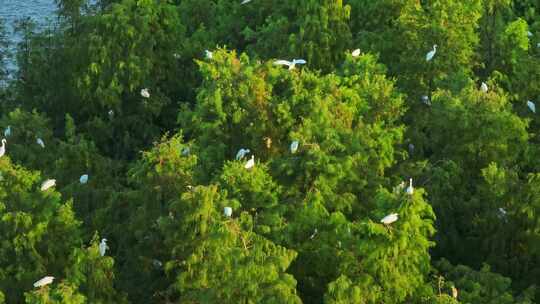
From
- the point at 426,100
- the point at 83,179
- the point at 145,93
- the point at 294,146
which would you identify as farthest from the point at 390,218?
the point at 145,93

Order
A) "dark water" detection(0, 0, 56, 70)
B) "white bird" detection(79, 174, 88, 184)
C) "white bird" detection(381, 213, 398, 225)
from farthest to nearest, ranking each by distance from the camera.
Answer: "dark water" detection(0, 0, 56, 70) < "white bird" detection(79, 174, 88, 184) < "white bird" detection(381, 213, 398, 225)

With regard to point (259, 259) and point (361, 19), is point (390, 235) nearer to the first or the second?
point (259, 259)

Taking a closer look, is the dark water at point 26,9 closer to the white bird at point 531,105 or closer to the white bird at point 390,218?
the white bird at point 531,105

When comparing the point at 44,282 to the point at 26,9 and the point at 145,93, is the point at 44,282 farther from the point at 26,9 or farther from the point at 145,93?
the point at 26,9

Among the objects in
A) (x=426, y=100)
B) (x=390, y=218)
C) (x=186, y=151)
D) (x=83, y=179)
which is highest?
(x=390, y=218)

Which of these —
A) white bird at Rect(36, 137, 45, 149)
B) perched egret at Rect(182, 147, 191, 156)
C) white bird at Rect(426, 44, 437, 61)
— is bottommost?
white bird at Rect(36, 137, 45, 149)

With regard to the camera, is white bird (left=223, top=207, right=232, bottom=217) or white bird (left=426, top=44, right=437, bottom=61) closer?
white bird (left=223, top=207, right=232, bottom=217)

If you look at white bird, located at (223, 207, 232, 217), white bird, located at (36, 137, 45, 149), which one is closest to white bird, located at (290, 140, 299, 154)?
white bird, located at (223, 207, 232, 217)

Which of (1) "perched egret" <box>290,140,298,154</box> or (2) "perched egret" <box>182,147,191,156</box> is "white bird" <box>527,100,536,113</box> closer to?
(1) "perched egret" <box>290,140,298,154</box>

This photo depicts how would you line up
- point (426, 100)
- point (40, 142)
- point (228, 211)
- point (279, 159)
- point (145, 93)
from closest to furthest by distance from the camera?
point (228, 211) < point (279, 159) < point (40, 142) < point (426, 100) < point (145, 93)

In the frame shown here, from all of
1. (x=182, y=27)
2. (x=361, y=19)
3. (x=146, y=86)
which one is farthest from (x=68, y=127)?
(x=361, y=19)
